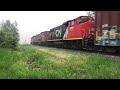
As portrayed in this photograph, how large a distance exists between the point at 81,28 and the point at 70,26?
468 cm

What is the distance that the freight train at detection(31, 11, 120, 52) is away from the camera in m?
17.7

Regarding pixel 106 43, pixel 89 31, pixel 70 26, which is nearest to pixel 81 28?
pixel 89 31

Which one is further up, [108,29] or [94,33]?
[108,29]

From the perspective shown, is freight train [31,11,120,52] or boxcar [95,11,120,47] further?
freight train [31,11,120,52]

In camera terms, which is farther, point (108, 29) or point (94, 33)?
point (94, 33)

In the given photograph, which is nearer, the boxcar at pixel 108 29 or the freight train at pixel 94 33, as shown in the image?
the boxcar at pixel 108 29

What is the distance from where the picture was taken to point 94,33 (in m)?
21.5

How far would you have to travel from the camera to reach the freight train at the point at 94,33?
1770 cm

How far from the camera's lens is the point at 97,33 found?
2000 cm
